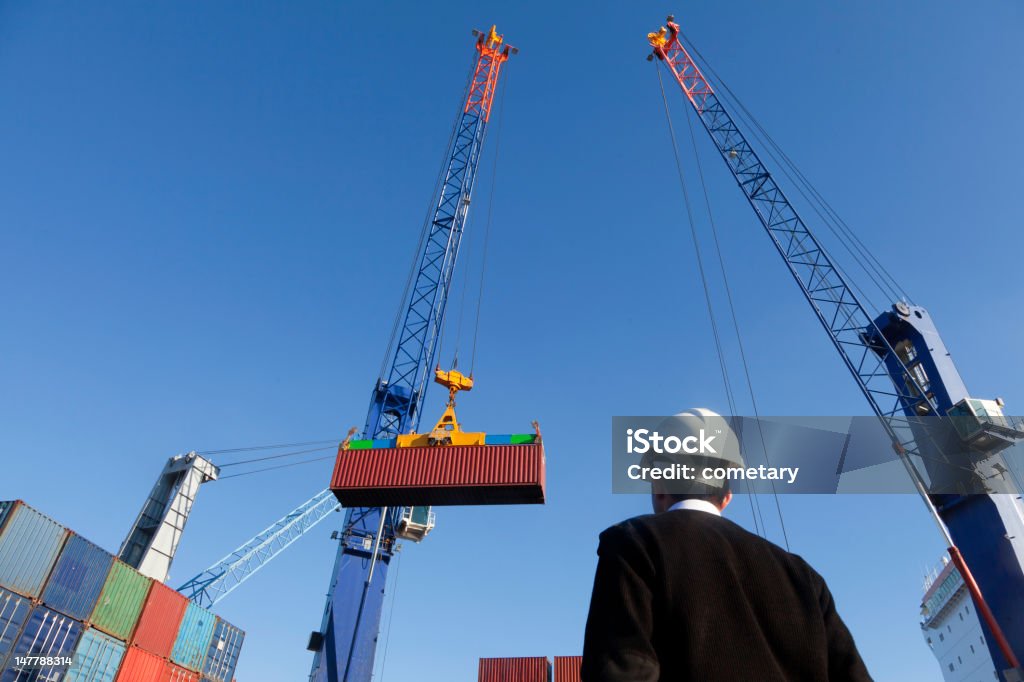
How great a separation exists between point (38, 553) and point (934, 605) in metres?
53.9

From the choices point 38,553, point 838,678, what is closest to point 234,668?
point 38,553

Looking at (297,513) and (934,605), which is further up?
(297,513)

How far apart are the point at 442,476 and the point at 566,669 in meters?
19.7

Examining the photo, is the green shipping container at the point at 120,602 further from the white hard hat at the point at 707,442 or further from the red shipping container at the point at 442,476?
the white hard hat at the point at 707,442

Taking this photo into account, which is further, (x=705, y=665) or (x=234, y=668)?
(x=234, y=668)

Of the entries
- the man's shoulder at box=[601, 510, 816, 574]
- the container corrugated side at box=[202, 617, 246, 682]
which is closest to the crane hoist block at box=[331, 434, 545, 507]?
the container corrugated side at box=[202, 617, 246, 682]

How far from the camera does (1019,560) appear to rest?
24969mm

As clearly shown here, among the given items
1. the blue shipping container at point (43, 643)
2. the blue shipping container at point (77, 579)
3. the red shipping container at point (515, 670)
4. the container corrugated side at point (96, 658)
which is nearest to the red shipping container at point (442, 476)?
the blue shipping container at point (77, 579)

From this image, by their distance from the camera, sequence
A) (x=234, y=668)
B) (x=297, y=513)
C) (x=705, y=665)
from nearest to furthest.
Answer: (x=705, y=665) < (x=234, y=668) < (x=297, y=513)

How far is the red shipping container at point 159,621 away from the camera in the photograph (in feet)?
87.6

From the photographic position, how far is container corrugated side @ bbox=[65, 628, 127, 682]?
75.9ft

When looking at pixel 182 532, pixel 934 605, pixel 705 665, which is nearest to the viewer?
pixel 705 665

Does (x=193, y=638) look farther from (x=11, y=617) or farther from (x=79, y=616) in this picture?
(x=11, y=617)

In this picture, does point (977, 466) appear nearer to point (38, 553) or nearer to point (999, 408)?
point (999, 408)
